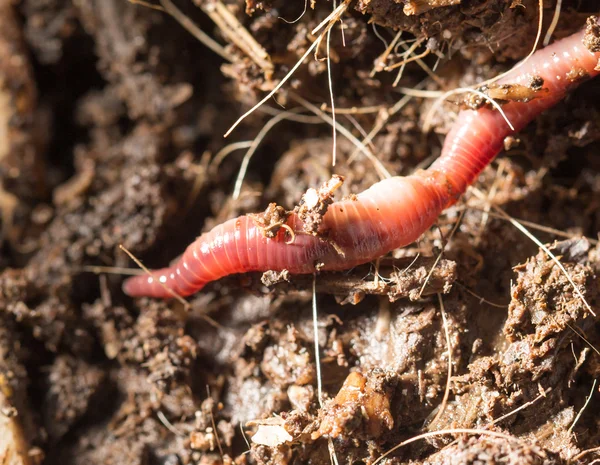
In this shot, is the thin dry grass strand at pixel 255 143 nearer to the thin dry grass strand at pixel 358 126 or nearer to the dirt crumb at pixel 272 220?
the thin dry grass strand at pixel 358 126

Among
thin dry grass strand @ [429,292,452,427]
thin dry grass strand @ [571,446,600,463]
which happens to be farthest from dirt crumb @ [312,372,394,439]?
thin dry grass strand @ [571,446,600,463]

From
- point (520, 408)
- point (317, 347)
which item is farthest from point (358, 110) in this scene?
point (520, 408)

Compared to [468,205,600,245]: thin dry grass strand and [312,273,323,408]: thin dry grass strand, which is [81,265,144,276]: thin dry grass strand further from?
[468,205,600,245]: thin dry grass strand

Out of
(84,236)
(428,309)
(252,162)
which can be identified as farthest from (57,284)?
(428,309)

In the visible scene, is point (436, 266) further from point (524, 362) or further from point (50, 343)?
point (50, 343)

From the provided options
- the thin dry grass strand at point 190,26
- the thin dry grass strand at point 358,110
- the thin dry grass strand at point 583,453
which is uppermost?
the thin dry grass strand at point 190,26

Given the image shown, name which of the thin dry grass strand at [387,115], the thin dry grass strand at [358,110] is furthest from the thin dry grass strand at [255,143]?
the thin dry grass strand at [387,115]
